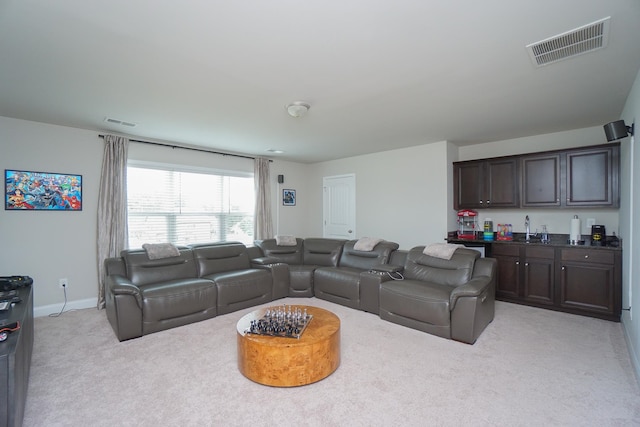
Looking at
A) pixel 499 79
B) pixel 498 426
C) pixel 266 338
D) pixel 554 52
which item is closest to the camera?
pixel 498 426

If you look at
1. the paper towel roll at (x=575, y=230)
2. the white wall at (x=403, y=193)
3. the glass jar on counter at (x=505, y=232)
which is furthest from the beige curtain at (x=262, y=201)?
the paper towel roll at (x=575, y=230)

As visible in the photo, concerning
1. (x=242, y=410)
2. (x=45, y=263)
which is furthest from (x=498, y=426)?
(x=45, y=263)

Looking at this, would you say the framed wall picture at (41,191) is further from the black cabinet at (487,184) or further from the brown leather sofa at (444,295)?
the black cabinet at (487,184)

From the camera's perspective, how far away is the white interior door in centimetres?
637

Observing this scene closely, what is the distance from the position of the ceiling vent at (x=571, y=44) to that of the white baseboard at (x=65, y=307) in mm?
5707

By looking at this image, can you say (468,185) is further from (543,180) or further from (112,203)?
(112,203)

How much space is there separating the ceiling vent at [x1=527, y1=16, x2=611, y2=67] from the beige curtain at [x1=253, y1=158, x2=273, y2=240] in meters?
4.75

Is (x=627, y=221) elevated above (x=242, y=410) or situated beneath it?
elevated above

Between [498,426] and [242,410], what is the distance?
1633 mm

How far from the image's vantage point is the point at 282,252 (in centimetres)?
534

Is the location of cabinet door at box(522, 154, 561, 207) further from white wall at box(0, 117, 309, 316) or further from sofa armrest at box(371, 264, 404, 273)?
white wall at box(0, 117, 309, 316)

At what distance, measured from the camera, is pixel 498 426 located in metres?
1.89

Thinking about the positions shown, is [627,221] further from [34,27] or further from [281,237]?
[34,27]

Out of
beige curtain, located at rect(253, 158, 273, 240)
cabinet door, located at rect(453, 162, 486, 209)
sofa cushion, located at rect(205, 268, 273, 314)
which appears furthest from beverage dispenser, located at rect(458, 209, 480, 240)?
beige curtain, located at rect(253, 158, 273, 240)
